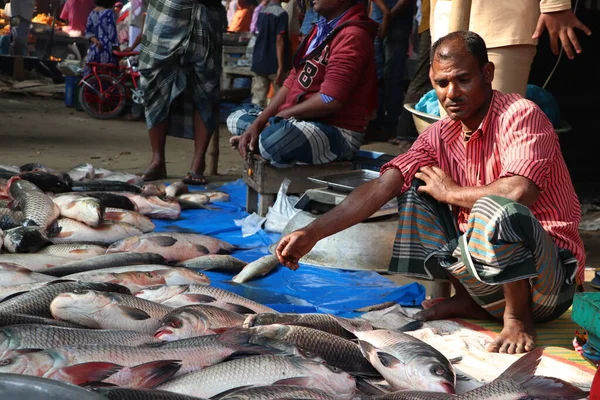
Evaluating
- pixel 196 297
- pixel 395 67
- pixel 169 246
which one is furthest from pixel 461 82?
pixel 395 67

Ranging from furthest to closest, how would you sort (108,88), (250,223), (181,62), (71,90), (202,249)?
1. (71,90)
2. (108,88)
3. (181,62)
4. (250,223)
5. (202,249)

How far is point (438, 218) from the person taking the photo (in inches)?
151

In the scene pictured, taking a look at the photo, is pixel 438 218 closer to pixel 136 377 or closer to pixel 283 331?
pixel 283 331

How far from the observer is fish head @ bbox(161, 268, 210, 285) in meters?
4.17

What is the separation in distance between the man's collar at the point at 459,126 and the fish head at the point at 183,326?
1.42 meters

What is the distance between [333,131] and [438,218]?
209cm

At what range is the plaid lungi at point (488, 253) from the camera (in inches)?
130

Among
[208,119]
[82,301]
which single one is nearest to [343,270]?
[82,301]

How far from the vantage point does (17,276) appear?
13.1 ft

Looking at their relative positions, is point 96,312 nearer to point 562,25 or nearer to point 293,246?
point 293,246

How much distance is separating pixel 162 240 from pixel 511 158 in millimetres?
2202

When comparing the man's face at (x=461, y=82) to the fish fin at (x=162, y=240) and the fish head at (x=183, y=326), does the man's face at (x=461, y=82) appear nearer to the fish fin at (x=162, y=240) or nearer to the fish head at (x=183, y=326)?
the fish head at (x=183, y=326)

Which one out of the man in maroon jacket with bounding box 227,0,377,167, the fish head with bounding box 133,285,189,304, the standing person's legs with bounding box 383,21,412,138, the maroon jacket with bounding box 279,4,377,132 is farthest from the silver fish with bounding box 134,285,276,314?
the standing person's legs with bounding box 383,21,412,138

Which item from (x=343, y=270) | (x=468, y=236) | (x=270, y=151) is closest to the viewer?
(x=468, y=236)
